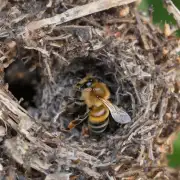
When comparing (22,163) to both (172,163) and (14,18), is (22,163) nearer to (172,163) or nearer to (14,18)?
(14,18)

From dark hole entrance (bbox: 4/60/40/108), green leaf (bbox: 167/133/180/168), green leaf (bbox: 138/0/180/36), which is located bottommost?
green leaf (bbox: 167/133/180/168)

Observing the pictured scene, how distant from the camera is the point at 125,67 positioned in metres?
3.29

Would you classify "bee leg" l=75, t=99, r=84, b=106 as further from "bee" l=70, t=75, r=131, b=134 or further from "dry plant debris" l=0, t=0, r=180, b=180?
"bee" l=70, t=75, r=131, b=134

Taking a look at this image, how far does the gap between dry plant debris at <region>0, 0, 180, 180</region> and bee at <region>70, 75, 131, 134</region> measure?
0.38ft

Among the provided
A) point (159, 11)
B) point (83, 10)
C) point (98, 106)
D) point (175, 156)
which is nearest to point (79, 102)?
point (98, 106)

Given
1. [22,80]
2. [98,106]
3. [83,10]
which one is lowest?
[98,106]

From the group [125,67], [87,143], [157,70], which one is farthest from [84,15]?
[87,143]

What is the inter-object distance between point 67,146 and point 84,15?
1.02 meters

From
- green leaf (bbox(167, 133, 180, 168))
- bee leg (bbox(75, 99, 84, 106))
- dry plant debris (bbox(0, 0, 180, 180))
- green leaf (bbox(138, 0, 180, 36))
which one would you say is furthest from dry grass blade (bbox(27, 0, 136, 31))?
A: green leaf (bbox(167, 133, 180, 168))

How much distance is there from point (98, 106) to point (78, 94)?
0.34 meters

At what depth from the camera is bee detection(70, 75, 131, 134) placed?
124 inches

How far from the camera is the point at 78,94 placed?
3.52 metres

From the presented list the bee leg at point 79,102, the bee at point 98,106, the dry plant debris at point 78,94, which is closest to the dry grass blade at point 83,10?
the dry plant debris at point 78,94

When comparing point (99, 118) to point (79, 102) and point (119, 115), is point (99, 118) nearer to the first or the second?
point (119, 115)
